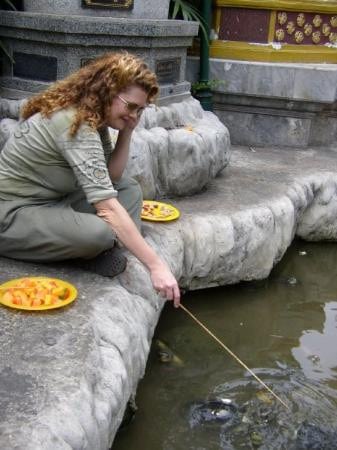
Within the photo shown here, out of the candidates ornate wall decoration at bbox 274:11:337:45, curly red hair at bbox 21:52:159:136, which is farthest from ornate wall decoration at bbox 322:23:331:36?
curly red hair at bbox 21:52:159:136

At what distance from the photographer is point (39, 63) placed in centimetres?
476

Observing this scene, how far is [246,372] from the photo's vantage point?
3.64 m

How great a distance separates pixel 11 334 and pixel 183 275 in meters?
1.88

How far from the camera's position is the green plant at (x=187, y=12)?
6.11 m

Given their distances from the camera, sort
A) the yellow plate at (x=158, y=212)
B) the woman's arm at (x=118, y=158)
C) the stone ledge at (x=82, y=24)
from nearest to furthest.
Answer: the woman's arm at (x=118, y=158) → the yellow plate at (x=158, y=212) → the stone ledge at (x=82, y=24)

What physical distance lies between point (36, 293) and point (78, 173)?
1.84 feet

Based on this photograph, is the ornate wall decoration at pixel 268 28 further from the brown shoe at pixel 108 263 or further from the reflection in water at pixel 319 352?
the brown shoe at pixel 108 263

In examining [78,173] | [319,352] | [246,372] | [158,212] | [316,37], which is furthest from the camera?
[316,37]

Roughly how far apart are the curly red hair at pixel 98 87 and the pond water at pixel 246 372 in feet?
4.70

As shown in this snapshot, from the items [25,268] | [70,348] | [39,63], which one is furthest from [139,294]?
[39,63]

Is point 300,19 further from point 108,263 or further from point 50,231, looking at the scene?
point 50,231

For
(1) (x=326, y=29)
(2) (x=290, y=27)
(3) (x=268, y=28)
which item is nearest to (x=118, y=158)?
(3) (x=268, y=28)

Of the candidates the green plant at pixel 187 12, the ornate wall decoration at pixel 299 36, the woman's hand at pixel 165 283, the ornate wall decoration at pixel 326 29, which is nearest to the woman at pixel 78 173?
the woman's hand at pixel 165 283

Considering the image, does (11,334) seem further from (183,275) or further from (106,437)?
(183,275)
